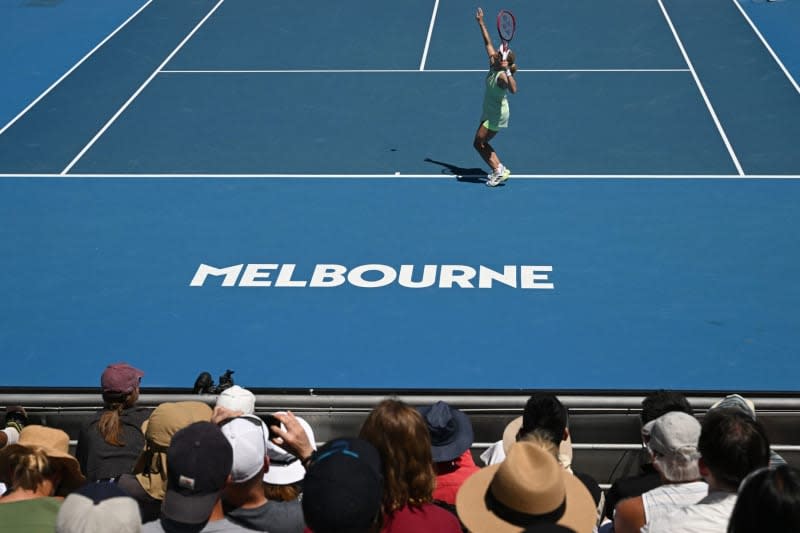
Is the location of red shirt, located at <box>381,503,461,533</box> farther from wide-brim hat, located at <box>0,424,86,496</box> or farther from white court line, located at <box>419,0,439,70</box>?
white court line, located at <box>419,0,439,70</box>

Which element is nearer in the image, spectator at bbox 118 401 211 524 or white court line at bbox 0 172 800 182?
spectator at bbox 118 401 211 524

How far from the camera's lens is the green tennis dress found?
15.0m

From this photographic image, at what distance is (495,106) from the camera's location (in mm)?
14984

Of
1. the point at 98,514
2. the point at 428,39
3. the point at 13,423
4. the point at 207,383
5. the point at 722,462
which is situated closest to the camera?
the point at 98,514

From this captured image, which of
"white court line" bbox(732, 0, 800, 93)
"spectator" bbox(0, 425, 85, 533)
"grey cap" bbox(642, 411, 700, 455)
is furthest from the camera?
"white court line" bbox(732, 0, 800, 93)

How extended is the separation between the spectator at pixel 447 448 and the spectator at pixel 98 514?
186 cm

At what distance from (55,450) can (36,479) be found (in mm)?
367

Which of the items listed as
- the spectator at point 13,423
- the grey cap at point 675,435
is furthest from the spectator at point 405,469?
the spectator at point 13,423

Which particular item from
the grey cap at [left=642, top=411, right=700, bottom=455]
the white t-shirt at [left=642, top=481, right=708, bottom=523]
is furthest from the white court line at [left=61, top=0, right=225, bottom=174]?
the white t-shirt at [left=642, top=481, right=708, bottom=523]

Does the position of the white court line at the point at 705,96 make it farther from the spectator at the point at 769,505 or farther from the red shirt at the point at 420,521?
the spectator at the point at 769,505

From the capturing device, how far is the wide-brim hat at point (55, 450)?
5.30 m

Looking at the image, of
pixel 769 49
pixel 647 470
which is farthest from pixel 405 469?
pixel 769 49

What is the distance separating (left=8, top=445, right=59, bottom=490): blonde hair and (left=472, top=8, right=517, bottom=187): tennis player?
34.6 feet

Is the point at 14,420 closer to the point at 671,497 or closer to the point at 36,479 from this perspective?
the point at 36,479
